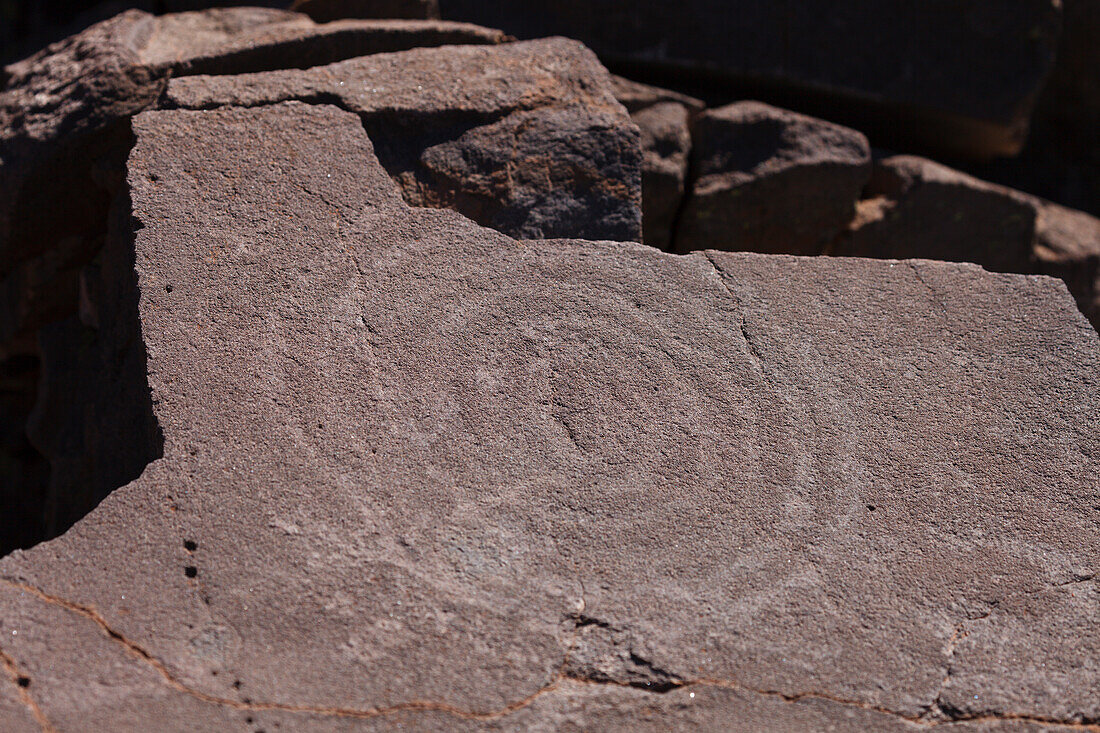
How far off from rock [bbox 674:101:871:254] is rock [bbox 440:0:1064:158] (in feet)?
0.71

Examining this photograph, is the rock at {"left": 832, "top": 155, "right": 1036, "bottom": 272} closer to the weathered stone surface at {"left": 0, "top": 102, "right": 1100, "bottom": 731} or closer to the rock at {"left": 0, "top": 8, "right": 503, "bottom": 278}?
the weathered stone surface at {"left": 0, "top": 102, "right": 1100, "bottom": 731}

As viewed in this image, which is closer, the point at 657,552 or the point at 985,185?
the point at 657,552

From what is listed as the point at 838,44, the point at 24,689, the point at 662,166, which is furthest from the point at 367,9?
the point at 24,689

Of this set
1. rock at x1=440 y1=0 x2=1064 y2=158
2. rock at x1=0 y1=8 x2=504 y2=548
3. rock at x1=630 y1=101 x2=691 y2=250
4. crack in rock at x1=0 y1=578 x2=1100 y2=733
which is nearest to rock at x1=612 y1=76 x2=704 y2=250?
rock at x1=630 y1=101 x2=691 y2=250

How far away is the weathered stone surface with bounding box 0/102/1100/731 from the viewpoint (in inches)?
54.9

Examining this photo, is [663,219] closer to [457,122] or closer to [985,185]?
[457,122]

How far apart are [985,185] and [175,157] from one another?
Result: 2.28 metres

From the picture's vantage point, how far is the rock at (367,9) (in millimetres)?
2689

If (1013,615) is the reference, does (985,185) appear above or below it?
above

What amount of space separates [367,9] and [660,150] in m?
0.88

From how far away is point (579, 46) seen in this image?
2322mm

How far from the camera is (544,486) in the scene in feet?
5.20

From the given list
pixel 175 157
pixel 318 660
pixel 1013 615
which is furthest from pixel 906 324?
pixel 175 157

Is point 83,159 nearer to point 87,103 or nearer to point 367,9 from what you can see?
point 87,103
